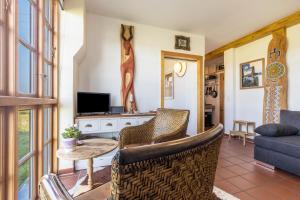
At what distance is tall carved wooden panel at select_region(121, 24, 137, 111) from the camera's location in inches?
129

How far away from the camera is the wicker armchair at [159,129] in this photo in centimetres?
223

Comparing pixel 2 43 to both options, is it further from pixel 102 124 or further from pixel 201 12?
pixel 201 12

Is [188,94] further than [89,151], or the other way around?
[188,94]

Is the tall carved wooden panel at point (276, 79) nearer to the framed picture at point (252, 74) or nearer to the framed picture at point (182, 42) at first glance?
the framed picture at point (252, 74)

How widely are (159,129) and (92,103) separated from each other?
1.22 m

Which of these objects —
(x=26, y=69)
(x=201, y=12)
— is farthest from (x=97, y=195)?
(x=201, y=12)

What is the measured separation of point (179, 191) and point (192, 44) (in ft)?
13.0

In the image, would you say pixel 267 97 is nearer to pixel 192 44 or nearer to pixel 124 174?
pixel 192 44

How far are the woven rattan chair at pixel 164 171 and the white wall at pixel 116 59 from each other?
274cm

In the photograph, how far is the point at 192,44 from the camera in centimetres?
403

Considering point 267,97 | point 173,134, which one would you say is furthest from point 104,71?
point 267,97

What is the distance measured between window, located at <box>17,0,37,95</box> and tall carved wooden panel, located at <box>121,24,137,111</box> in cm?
178

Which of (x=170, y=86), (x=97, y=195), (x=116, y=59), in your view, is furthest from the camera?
(x=170, y=86)

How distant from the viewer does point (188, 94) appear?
4672 mm
